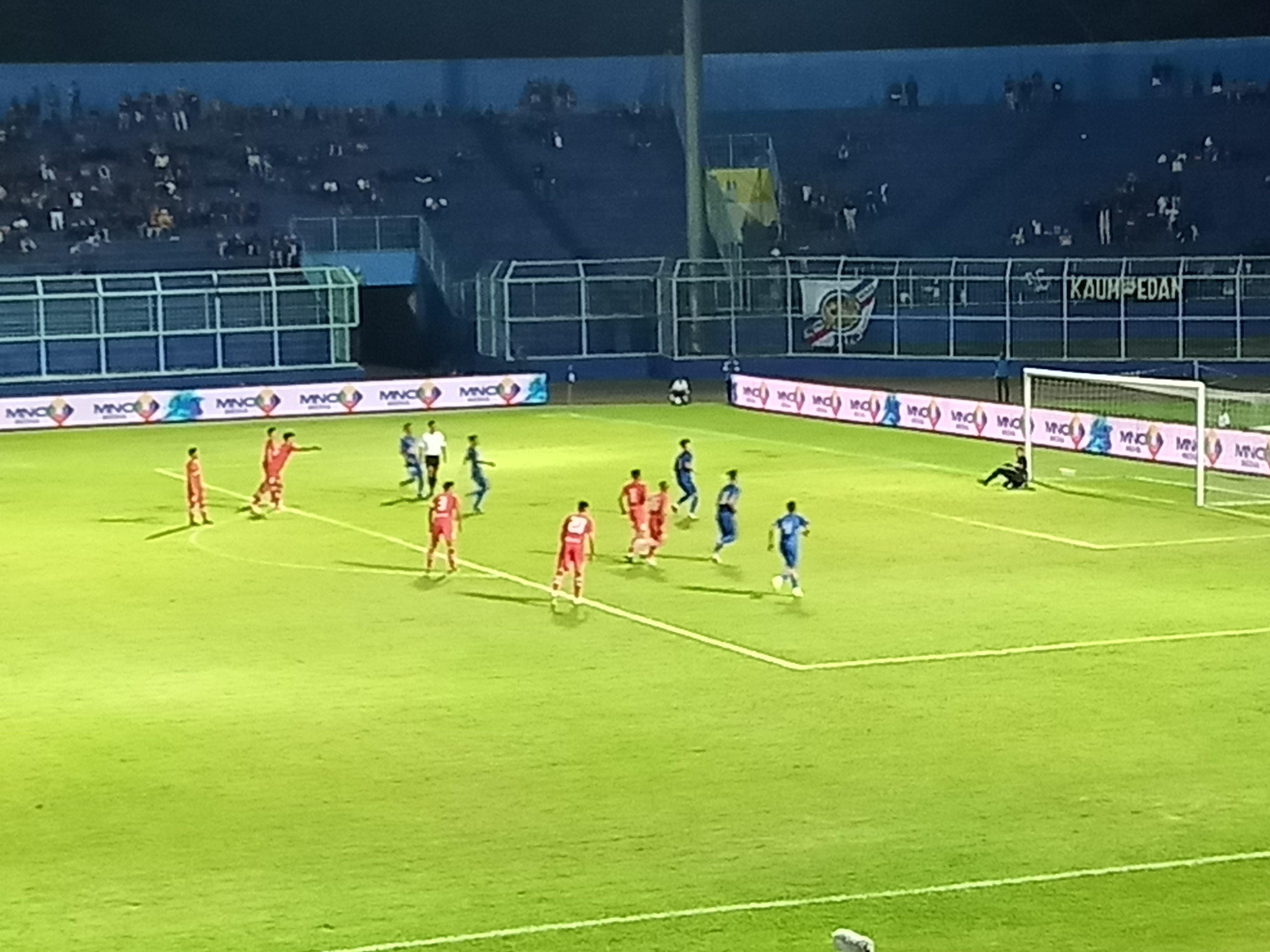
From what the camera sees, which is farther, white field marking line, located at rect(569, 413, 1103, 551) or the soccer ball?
Answer: white field marking line, located at rect(569, 413, 1103, 551)

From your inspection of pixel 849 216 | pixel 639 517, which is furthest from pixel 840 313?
pixel 639 517

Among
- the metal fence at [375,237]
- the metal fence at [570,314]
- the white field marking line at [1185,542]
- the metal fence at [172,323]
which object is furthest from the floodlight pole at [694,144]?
the white field marking line at [1185,542]

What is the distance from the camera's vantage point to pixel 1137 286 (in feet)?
196

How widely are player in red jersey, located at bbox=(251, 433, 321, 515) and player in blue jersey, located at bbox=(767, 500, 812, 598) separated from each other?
33.6 feet

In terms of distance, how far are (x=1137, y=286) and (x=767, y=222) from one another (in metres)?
12.8

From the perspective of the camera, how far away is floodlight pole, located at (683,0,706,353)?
60062mm

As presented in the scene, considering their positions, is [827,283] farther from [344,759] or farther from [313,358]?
[344,759]

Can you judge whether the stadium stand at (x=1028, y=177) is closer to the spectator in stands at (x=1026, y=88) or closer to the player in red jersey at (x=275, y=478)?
the spectator in stands at (x=1026, y=88)

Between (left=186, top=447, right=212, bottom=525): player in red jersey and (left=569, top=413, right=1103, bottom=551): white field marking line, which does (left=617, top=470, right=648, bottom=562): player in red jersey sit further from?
(left=186, top=447, right=212, bottom=525): player in red jersey

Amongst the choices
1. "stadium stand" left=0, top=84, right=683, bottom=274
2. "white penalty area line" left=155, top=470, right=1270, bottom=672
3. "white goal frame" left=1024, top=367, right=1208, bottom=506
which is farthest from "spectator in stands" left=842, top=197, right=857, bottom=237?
"white penalty area line" left=155, top=470, right=1270, bottom=672

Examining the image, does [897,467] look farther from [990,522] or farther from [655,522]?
[655,522]

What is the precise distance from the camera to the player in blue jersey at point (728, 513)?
29.9 meters

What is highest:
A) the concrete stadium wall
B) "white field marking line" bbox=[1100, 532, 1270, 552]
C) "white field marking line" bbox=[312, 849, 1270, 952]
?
the concrete stadium wall

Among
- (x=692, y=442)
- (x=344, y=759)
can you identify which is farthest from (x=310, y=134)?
(x=344, y=759)
